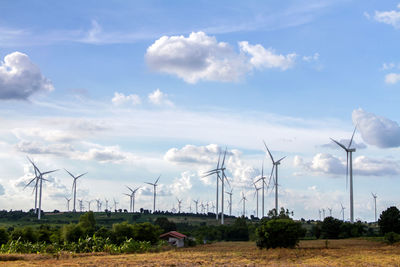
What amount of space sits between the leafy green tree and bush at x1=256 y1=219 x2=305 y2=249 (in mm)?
48364

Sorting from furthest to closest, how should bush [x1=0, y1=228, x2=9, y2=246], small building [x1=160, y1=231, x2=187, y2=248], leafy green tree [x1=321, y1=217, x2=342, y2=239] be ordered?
1. leafy green tree [x1=321, y1=217, x2=342, y2=239]
2. small building [x1=160, y1=231, x2=187, y2=248]
3. bush [x1=0, y1=228, x2=9, y2=246]

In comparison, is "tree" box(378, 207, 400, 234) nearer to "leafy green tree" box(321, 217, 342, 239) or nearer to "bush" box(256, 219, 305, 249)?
"leafy green tree" box(321, 217, 342, 239)

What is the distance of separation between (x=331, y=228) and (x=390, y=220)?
626 inches

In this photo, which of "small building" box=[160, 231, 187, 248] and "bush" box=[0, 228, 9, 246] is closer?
"bush" box=[0, 228, 9, 246]

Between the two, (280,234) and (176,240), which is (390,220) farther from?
(176,240)

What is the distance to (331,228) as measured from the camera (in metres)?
132

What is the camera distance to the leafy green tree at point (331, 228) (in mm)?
Result: 131750

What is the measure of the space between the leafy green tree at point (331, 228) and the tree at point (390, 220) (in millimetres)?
12126

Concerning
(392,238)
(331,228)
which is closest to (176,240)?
(392,238)

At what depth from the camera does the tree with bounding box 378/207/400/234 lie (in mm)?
121175

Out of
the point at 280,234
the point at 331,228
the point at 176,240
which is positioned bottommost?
the point at 176,240

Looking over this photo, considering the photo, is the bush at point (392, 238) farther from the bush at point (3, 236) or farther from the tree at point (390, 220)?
the bush at point (3, 236)

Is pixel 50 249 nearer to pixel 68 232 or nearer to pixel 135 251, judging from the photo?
pixel 135 251

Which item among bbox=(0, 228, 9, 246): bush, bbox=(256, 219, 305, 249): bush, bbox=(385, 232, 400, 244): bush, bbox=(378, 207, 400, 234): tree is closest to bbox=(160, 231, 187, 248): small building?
bbox=(256, 219, 305, 249): bush
